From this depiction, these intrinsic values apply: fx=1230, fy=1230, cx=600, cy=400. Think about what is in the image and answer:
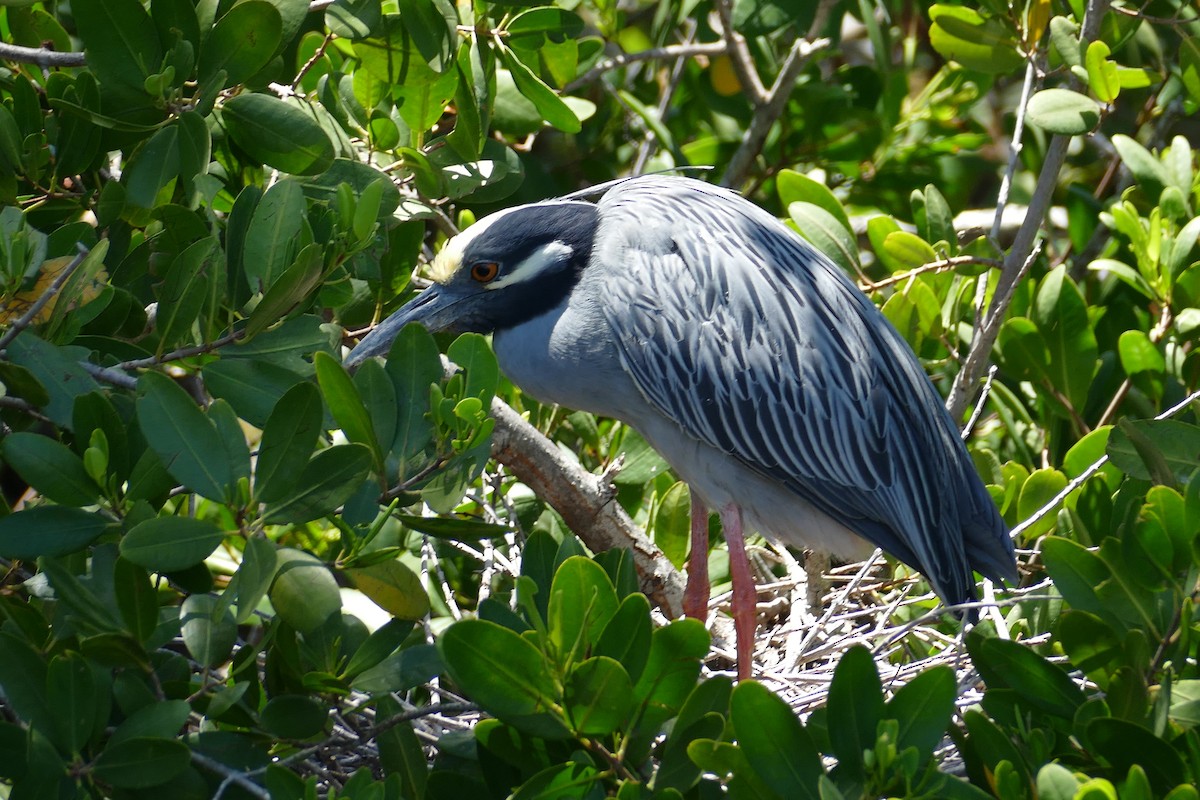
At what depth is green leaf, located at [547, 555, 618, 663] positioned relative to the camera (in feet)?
5.56

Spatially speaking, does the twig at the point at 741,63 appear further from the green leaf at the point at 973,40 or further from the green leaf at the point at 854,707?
the green leaf at the point at 854,707

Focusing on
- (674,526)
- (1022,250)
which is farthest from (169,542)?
(1022,250)

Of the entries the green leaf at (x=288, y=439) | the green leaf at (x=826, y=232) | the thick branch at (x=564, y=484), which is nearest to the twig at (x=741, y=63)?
the green leaf at (x=826, y=232)

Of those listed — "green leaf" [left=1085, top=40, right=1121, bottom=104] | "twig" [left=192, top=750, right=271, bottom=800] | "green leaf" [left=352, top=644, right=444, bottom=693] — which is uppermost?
"green leaf" [left=1085, top=40, right=1121, bottom=104]

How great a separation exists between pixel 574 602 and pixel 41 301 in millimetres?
916

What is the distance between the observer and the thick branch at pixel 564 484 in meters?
2.73

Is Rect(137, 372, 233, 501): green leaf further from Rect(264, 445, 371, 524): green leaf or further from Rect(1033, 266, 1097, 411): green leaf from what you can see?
Rect(1033, 266, 1097, 411): green leaf

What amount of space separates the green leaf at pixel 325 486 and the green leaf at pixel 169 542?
96 millimetres

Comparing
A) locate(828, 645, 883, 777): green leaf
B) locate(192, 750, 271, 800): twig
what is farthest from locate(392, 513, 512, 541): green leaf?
locate(828, 645, 883, 777): green leaf

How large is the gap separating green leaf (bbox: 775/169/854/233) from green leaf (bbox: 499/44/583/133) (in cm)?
76

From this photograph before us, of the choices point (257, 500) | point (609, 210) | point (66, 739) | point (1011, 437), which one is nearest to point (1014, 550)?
point (1011, 437)

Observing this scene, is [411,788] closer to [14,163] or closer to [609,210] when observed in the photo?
[14,163]

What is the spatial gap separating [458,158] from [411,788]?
1.41 m

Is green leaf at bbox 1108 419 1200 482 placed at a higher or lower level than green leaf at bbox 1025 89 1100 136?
lower
